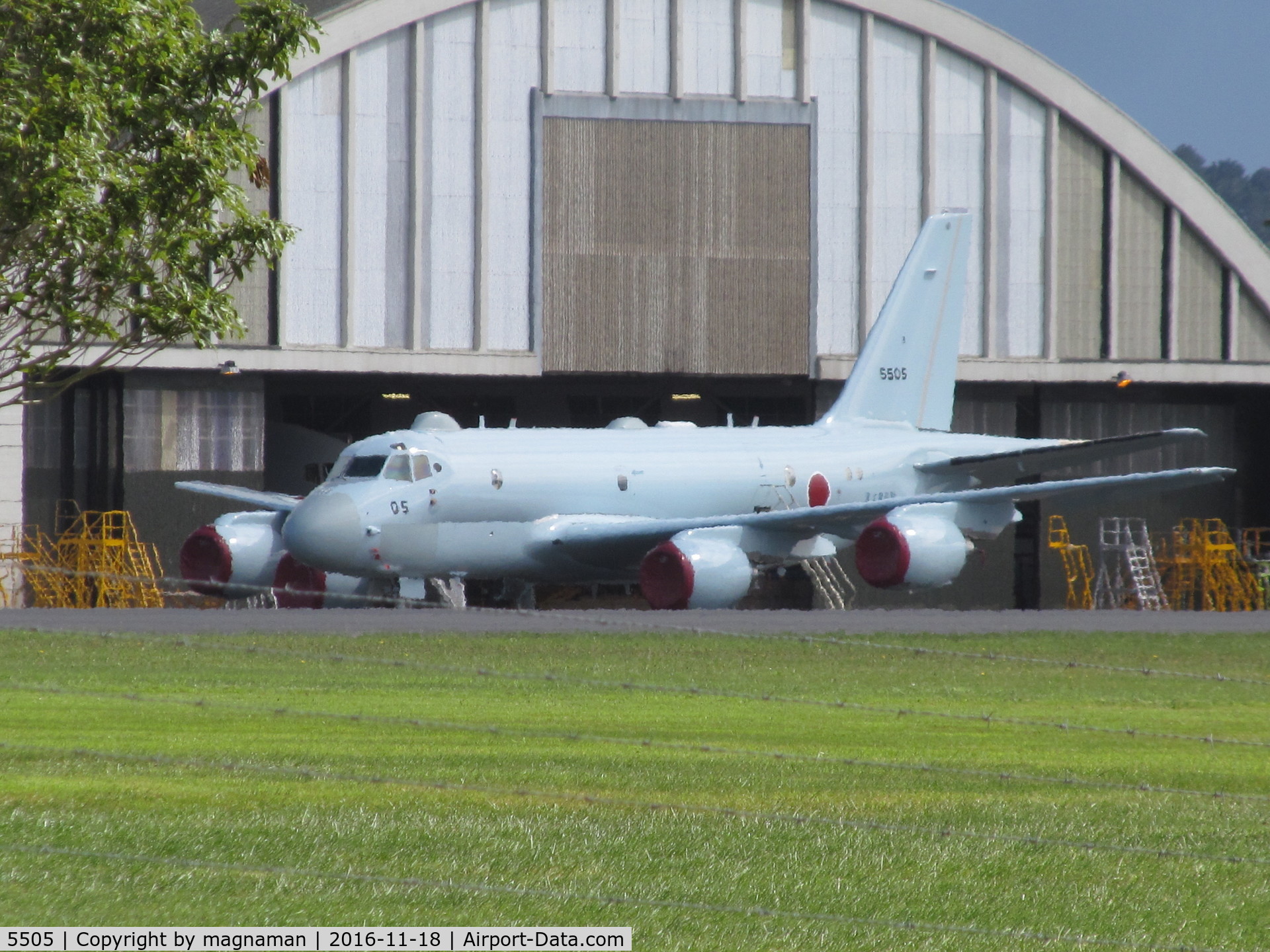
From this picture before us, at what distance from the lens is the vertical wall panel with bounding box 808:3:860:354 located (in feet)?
149

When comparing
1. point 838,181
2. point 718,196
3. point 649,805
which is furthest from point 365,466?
point 649,805

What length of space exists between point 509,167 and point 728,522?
1249 centimetres

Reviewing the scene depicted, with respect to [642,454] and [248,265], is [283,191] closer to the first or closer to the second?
[642,454]

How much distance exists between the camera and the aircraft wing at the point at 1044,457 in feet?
115

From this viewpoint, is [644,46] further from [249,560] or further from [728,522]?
[249,560]

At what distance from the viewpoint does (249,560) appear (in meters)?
35.6

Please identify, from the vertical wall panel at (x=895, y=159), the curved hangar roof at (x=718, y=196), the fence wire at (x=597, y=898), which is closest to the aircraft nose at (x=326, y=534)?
the curved hangar roof at (x=718, y=196)

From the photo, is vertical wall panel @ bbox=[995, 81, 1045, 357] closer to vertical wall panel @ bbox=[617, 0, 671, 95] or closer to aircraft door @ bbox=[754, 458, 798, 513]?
vertical wall panel @ bbox=[617, 0, 671, 95]

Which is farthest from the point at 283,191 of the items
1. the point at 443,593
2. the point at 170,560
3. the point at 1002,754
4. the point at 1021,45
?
the point at 1002,754

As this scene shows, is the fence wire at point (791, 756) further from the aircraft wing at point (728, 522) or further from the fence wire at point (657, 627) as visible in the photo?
the aircraft wing at point (728, 522)

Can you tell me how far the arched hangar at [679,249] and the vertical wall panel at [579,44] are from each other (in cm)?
7

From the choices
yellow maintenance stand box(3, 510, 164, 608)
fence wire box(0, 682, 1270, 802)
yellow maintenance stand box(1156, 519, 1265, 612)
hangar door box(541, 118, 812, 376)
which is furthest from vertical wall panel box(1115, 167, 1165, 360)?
fence wire box(0, 682, 1270, 802)

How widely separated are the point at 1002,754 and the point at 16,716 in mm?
8553

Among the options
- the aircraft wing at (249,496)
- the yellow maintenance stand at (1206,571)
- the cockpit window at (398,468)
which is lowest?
the yellow maintenance stand at (1206,571)
